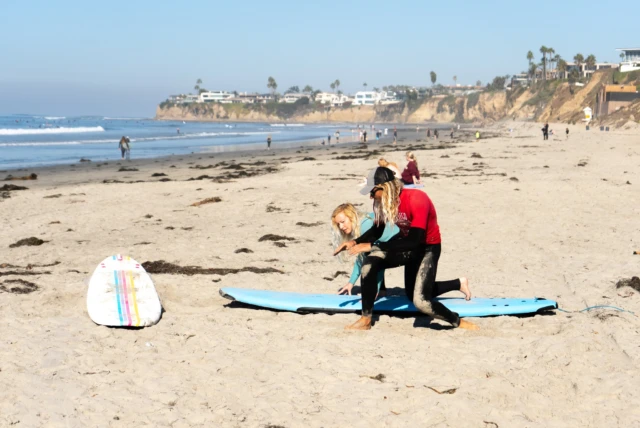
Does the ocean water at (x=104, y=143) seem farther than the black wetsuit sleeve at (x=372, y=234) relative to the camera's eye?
Yes

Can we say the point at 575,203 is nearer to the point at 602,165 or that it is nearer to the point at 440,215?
the point at 440,215

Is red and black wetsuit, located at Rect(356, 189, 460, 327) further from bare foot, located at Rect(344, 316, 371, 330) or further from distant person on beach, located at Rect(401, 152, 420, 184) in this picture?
distant person on beach, located at Rect(401, 152, 420, 184)

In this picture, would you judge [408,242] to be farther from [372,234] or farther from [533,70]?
[533,70]

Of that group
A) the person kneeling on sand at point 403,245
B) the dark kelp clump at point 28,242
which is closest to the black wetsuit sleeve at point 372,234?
the person kneeling on sand at point 403,245

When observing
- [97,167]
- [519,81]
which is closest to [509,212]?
[97,167]

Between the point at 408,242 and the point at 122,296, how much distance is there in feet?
9.87

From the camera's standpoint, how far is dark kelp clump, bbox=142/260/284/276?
29.4 ft

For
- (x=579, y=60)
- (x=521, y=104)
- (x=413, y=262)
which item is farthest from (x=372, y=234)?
(x=579, y=60)

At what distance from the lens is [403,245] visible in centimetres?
608

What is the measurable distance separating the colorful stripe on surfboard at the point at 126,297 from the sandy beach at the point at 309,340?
17cm

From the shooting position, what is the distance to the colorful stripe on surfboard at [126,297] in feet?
21.5

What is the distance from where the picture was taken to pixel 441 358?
5.81m

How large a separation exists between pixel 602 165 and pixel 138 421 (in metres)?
22.7

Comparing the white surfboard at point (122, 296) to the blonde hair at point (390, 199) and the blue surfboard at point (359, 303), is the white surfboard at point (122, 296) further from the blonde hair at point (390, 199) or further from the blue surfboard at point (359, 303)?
the blonde hair at point (390, 199)
